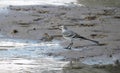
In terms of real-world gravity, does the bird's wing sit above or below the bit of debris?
above

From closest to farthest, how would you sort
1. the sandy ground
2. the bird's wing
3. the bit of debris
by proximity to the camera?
the sandy ground → the bird's wing → the bit of debris

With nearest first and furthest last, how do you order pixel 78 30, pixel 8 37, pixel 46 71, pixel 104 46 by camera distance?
pixel 46 71 → pixel 104 46 → pixel 8 37 → pixel 78 30

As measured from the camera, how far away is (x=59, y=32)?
706 inches

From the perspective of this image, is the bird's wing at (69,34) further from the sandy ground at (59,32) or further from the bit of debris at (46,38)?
the bit of debris at (46,38)

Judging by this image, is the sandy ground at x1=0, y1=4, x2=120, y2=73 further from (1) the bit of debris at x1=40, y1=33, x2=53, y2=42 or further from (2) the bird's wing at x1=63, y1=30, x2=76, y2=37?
(2) the bird's wing at x1=63, y1=30, x2=76, y2=37

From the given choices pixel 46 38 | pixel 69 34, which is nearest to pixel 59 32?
pixel 46 38

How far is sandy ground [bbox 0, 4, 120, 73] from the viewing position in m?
12.8

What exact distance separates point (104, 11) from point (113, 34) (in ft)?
24.9

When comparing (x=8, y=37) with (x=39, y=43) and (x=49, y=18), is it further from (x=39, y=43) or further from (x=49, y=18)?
(x=49, y=18)

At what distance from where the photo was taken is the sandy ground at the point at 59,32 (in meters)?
12.8

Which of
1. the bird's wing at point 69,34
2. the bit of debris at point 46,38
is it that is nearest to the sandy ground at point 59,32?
the bit of debris at point 46,38

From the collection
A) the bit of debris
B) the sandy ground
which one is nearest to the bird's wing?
the sandy ground

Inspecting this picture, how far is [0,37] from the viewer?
17.3 metres

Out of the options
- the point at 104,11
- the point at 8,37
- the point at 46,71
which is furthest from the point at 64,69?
the point at 104,11
